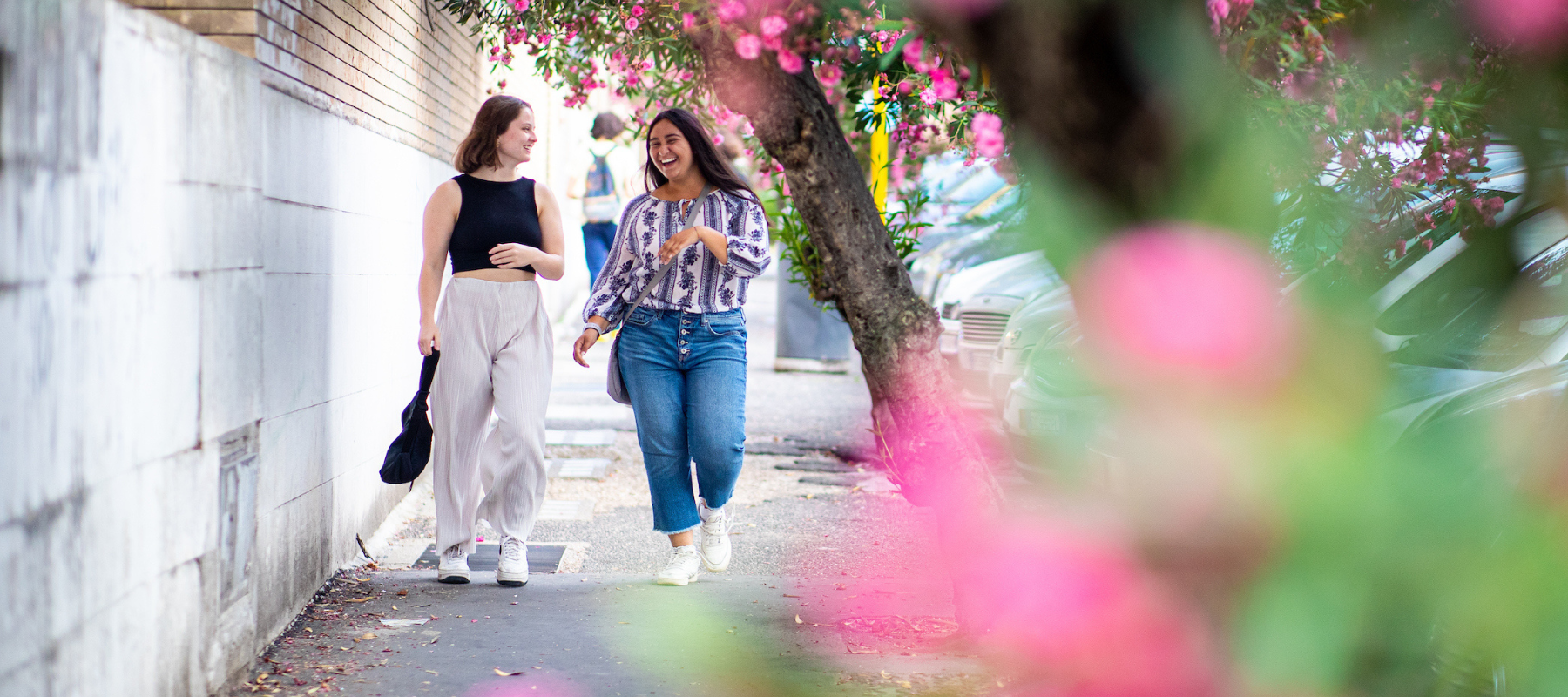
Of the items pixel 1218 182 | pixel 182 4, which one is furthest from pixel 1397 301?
pixel 182 4

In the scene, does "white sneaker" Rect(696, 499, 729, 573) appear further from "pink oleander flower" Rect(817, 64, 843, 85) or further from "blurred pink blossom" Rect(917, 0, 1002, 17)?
"blurred pink blossom" Rect(917, 0, 1002, 17)

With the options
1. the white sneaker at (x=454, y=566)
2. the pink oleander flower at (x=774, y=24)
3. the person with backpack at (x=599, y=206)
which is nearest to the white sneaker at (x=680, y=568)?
the white sneaker at (x=454, y=566)

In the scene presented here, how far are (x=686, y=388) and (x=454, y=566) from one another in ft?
3.50

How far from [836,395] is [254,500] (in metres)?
7.90

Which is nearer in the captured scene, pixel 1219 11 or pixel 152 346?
pixel 1219 11

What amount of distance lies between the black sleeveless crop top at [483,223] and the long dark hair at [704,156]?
1.73ft

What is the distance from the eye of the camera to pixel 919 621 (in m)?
4.44

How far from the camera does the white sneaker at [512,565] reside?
484 centimetres

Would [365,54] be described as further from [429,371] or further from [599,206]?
[599,206]

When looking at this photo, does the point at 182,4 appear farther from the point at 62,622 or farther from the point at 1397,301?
the point at 1397,301

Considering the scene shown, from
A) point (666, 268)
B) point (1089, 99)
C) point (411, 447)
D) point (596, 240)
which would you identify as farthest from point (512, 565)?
point (596, 240)

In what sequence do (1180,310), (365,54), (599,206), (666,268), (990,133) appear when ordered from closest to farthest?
(1180,310) → (990,133) → (666,268) → (365,54) → (599,206)

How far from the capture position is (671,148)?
15.5 feet

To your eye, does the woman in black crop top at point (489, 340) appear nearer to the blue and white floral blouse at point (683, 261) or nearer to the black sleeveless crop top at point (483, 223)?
the black sleeveless crop top at point (483, 223)
